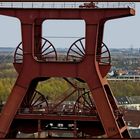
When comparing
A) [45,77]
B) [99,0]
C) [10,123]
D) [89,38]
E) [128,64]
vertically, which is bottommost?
[128,64]

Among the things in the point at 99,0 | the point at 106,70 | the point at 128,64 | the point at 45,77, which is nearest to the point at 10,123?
the point at 45,77

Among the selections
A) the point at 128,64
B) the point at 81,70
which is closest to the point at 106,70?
the point at 81,70

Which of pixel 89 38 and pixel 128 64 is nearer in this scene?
pixel 89 38

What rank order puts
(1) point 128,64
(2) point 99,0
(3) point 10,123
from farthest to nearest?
(1) point 128,64, (3) point 10,123, (2) point 99,0

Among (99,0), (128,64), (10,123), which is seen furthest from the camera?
(128,64)

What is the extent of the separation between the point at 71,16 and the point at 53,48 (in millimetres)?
1876

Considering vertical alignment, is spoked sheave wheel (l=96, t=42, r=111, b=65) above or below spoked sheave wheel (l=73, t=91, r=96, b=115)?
above

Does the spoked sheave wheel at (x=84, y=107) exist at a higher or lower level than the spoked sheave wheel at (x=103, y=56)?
lower

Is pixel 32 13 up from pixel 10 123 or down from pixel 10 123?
up

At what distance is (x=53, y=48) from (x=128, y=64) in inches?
6512

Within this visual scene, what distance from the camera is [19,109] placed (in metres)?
23.9

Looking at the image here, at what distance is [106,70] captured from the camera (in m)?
24.2

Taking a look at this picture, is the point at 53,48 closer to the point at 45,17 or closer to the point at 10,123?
the point at 45,17

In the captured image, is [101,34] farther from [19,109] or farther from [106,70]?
[19,109]
